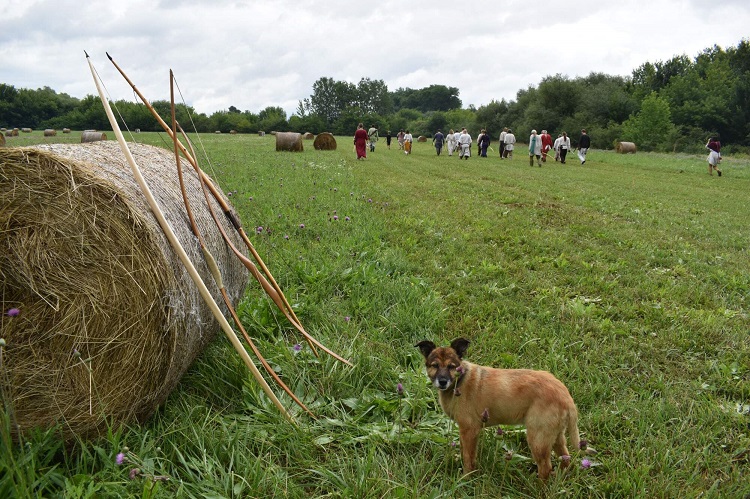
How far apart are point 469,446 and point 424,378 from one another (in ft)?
2.90

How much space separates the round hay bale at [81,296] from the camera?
272cm

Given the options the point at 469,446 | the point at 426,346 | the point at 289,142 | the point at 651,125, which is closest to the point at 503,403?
the point at 469,446

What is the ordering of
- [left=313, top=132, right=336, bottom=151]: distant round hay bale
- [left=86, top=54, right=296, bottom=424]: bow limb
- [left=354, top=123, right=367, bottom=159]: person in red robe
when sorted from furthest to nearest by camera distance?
1. [left=313, top=132, right=336, bottom=151]: distant round hay bale
2. [left=354, top=123, right=367, bottom=159]: person in red robe
3. [left=86, top=54, right=296, bottom=424]: bow limb

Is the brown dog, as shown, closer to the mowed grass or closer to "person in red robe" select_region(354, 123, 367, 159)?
the mowed grass

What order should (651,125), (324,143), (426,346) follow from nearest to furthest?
1. (426,346)
2. (324,143)
3. (651,125)

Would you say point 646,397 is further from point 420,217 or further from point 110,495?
point 420,217

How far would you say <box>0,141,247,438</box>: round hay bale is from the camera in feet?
8.93

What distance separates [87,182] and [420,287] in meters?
3.74

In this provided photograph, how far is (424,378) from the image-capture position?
3.69 meters

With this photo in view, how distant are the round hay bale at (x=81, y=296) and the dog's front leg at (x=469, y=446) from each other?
6.27 feet

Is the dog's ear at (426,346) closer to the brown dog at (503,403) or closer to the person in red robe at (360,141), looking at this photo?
the brown dog at (503,403)

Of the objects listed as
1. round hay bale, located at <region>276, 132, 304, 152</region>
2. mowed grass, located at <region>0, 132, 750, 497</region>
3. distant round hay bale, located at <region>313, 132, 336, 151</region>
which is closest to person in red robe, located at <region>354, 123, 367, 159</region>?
round hay bale, located at <region>276, 132, 304, 152</region>

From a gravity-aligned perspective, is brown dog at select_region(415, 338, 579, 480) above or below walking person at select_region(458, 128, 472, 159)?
below

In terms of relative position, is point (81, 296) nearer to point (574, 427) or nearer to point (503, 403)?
point (503, 403)
